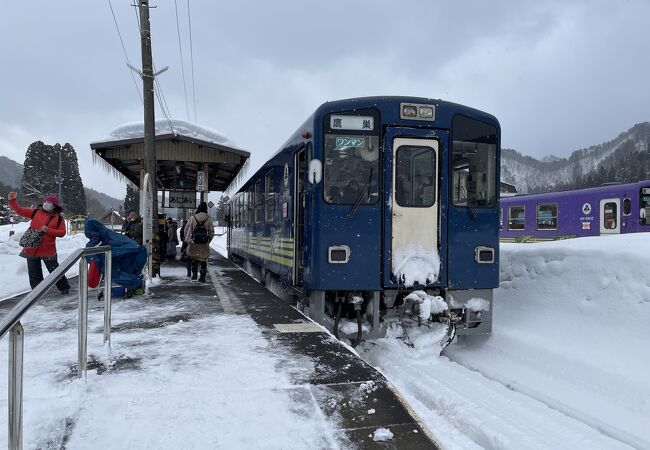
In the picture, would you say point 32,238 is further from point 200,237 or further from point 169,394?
point 169,394

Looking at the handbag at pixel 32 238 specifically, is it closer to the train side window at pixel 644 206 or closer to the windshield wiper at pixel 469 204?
the windshield wiper at pixel 469 204

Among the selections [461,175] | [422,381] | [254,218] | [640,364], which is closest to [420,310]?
[422,381]

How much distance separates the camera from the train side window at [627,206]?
47.4 feet

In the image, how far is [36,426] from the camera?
9.52 feet

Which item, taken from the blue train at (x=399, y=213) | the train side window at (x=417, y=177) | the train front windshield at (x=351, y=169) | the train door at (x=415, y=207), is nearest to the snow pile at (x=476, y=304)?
the blue train at (x=399, y=213)

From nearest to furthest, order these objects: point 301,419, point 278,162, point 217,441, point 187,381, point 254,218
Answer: point 217,441
point 301,419
point 187,381
point 278,162
point 254,218

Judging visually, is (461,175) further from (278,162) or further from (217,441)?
(217,441)

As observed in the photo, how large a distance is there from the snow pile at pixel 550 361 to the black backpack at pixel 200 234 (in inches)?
180

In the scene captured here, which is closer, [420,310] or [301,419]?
[301,419]

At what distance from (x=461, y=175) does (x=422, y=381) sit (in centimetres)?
Result: 260

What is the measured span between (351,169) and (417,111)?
1091 mm

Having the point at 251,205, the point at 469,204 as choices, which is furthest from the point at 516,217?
the point at 469,204

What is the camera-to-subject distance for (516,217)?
18500mm

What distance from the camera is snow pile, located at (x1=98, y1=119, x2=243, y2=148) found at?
496 inches
